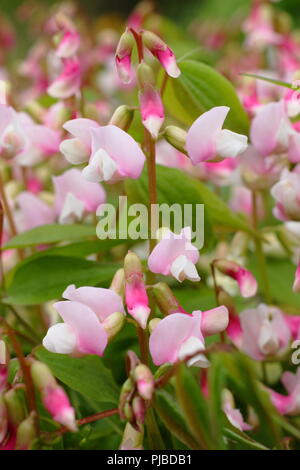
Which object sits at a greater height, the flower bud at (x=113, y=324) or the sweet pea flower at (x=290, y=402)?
the flower bud at (x=113, y=324)

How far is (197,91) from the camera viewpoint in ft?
2.13

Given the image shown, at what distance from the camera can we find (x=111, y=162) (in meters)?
0.52

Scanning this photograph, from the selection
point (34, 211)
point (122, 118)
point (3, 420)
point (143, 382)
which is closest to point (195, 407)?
point (143, 382)

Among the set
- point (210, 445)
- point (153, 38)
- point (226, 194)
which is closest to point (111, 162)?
point (153, 38)

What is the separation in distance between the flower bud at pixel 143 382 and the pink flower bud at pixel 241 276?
0.17 meters

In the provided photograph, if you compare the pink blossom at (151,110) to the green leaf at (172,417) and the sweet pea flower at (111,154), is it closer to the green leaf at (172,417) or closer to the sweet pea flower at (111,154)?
the sweet pea flower at (111,154)

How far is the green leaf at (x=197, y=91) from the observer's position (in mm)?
647

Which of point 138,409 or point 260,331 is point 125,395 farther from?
point 260,331

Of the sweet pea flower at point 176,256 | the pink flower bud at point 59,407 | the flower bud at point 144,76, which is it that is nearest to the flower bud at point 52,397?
the pink flower bud at point 59,407

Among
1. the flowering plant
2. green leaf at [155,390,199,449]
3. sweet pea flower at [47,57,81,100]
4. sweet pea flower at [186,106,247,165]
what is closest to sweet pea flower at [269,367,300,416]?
the flowering plant

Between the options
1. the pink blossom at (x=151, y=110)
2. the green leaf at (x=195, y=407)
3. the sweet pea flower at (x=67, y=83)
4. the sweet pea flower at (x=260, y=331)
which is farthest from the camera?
the sweet pea flower at (x=67, y=83)

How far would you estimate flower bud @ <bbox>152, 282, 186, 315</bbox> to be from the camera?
1.69 feet
